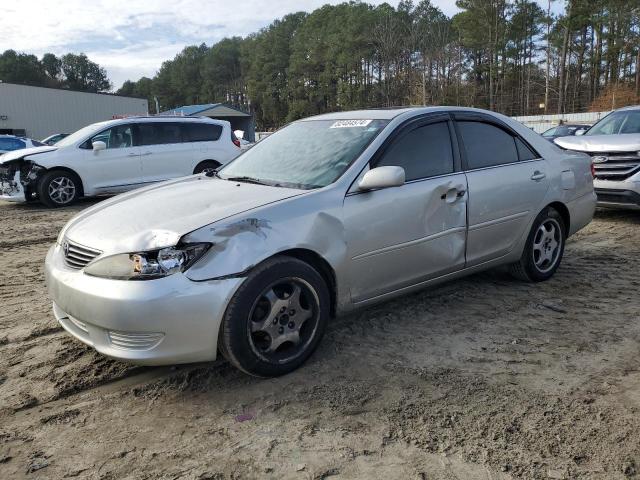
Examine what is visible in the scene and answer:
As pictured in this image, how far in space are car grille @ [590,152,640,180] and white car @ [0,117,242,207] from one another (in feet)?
21.9

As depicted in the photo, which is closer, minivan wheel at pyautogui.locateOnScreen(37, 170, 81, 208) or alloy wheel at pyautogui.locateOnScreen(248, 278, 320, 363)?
alloy wheel at pyautogui.locateOnScreen(248, 278, 320, 363)

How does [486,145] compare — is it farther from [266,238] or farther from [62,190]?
[62,190]

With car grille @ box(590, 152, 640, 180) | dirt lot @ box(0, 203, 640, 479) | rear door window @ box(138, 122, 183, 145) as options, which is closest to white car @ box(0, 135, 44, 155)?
rear door window @ box(138, 122, 183, 145)

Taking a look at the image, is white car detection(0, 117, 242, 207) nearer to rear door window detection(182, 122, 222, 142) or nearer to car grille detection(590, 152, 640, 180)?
rear door window detection(182, 122, 222, 142)

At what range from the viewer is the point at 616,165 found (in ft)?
25.1

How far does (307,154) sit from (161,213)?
121 cm

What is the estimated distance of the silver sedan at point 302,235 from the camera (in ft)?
9.42

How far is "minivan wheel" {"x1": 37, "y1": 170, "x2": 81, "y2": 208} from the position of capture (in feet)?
33.5

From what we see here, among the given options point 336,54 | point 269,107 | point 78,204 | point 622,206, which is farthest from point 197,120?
point 269,107

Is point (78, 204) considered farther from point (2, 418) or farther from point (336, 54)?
point (336, 54)

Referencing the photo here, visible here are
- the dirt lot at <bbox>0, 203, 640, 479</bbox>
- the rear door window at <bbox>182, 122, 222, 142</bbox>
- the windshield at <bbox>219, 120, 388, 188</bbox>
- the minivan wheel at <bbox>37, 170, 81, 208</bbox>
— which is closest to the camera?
the dirt lot at <bbox>0, 203, 640, 479</bbox>

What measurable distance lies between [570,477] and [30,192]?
34.4 feet

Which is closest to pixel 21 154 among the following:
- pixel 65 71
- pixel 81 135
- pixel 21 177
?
A: pixel 21 177

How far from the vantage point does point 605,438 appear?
8.50 feet
